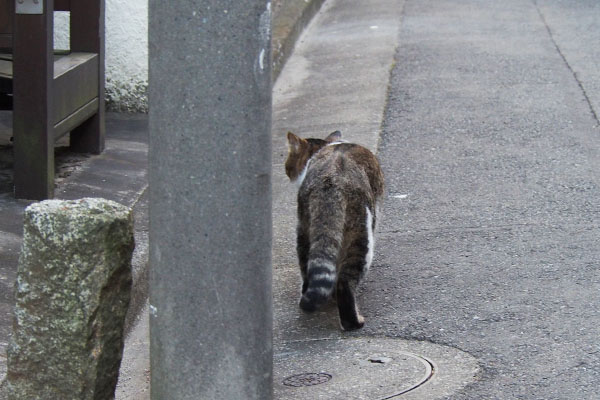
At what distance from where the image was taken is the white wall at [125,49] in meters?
8.04

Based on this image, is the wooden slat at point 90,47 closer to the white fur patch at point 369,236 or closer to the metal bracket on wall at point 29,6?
the metal bracket on wall at point 29,6

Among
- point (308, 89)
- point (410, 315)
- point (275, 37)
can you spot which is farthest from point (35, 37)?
point (275, 37)

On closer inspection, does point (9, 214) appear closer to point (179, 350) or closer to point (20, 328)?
point (20, 328)

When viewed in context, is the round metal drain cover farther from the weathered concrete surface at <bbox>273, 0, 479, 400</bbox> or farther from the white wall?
the white wall

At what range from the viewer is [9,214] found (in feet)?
18.7

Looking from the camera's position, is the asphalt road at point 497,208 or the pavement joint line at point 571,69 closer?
the asphalt road at point 497,208

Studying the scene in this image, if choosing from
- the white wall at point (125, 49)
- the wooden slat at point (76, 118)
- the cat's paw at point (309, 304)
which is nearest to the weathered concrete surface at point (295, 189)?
the cat's paw at point (309, 304)

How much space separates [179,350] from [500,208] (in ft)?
11.4

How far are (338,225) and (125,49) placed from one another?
4047 mm

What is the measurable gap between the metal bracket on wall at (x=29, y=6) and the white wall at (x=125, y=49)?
2343 mm

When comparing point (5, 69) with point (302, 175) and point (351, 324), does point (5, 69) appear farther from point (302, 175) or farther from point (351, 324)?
point (351, 324)

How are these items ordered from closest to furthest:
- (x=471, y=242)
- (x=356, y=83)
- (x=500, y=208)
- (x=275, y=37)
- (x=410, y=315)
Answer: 1. (x=410, y=315)
2. (x=471, y=242)
3. (x=500, y=208)
4. (x=356, y=83)
5. (x=275, y=37)

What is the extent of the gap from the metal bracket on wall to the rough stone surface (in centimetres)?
266

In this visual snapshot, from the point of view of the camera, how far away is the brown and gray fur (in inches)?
174
